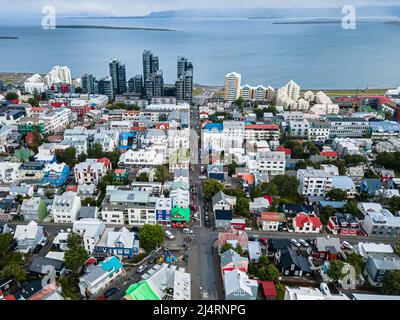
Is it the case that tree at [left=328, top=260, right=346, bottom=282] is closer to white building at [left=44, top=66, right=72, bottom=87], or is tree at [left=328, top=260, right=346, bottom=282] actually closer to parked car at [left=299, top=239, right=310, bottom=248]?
parked car at [left=299, top=239, right=310, bottom=248]

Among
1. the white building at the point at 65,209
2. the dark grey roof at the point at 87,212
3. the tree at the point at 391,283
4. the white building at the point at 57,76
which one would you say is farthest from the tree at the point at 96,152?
the white building at the point at 57,76

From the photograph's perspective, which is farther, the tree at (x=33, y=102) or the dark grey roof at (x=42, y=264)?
the tree at (x=33, y=102)

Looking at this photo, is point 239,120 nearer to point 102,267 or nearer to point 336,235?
point 336,235

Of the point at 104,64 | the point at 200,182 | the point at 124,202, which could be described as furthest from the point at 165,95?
the point at 104,64

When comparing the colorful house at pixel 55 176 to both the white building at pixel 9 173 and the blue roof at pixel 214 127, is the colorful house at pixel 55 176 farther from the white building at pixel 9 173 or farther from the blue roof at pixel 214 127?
the blue roof at pixel 214 127

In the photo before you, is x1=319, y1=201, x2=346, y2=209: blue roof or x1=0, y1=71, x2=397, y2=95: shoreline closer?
x1=319, y1=201, x2=346, y2=209: blue roof

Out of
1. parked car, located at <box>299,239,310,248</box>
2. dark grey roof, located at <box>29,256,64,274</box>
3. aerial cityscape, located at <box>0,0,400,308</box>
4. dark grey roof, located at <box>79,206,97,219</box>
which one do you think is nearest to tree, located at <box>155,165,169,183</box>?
aerial cityscape, located at <box>0,0,400,308</box>

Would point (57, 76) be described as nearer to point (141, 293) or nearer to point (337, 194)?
point (337, 194)
